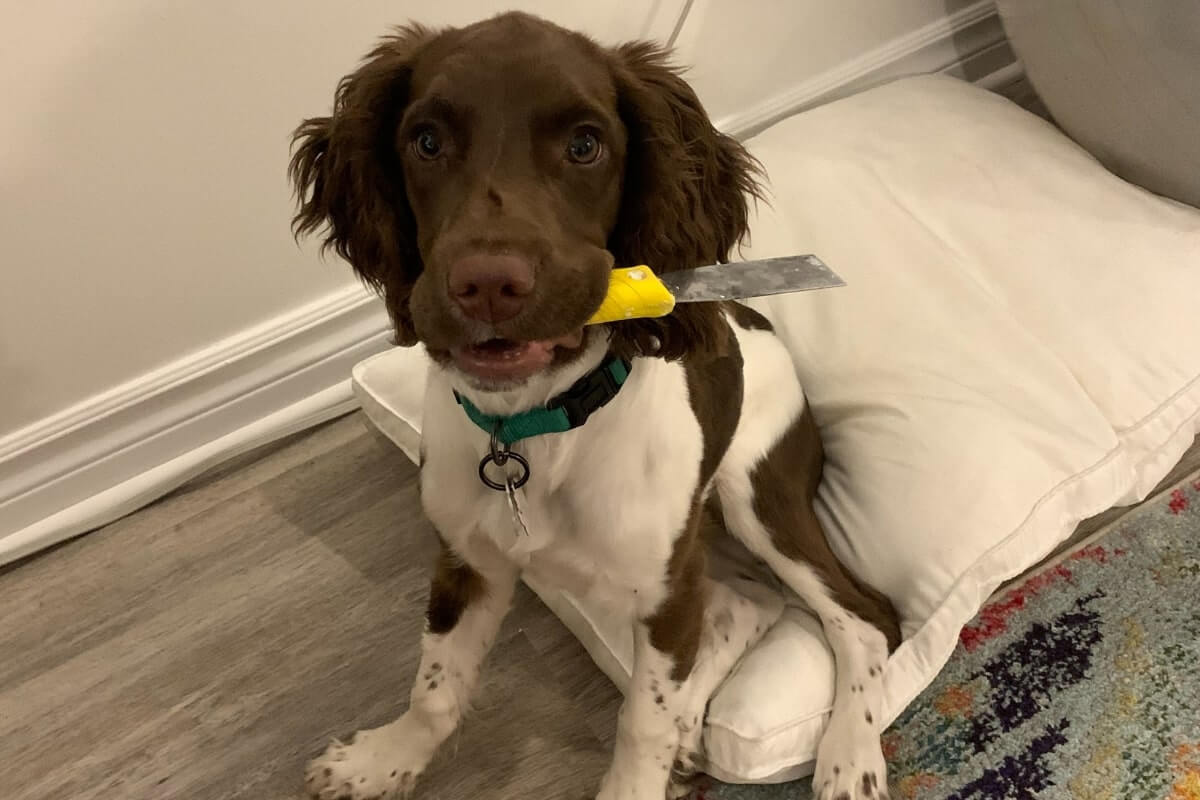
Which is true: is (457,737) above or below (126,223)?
below

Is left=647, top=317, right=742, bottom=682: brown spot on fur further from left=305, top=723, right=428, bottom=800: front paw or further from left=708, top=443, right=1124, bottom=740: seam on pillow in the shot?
left=305, top=723, right=428, bottom=800: front paw

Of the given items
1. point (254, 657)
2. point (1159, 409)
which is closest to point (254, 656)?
point (254, 657)

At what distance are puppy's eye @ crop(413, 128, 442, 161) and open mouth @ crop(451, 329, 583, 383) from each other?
10.7 inches

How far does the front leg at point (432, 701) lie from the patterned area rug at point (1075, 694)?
50 centimetres

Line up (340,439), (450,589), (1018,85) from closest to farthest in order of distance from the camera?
(450,589), (340,439), (1018,85)

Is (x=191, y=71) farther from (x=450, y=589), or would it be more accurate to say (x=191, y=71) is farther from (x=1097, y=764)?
(x=1097, y=764)

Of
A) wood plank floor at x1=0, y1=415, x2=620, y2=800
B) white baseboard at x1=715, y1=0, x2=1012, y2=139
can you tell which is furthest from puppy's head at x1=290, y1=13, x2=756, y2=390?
white baseboard at x1=715, y1=0, x2=1012, y2=139

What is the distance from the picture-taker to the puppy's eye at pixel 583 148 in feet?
4.13

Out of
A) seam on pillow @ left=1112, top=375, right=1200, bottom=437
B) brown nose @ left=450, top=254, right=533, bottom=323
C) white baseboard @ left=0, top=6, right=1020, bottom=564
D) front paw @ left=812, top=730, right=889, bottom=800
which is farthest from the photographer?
white baseboard @ left=0, top=6, right=1020, bottom=564

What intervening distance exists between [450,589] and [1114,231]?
69.0 inches

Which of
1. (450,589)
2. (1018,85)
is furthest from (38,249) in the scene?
(1018,85)

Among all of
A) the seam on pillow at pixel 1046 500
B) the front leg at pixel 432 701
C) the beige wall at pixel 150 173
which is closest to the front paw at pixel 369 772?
the front leg at pixel 432 701

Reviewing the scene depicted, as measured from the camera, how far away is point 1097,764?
1803 millimetres

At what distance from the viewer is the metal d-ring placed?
1451 mm
